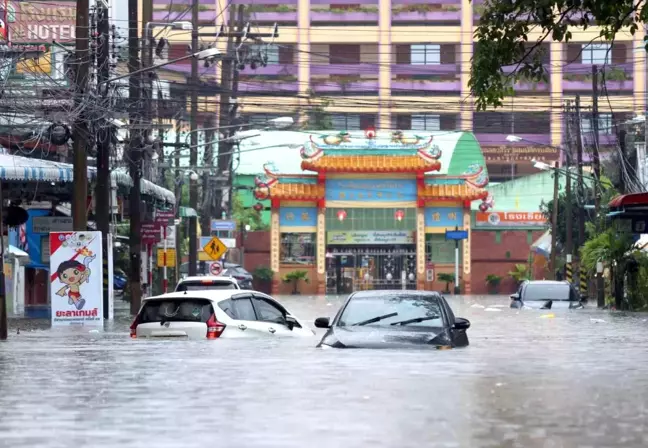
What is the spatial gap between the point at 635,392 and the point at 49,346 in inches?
483

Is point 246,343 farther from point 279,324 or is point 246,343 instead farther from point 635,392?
point 635,392

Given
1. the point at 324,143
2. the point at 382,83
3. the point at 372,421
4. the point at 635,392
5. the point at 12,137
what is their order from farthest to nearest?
the point at 382,83 < the point at 324,143 < the point at 12,137 < the point at 635,392 < the point at 372,421

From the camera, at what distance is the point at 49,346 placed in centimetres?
2519

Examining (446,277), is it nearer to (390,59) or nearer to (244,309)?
(390,59)

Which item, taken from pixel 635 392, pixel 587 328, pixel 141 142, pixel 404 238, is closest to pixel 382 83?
pixel 404 238

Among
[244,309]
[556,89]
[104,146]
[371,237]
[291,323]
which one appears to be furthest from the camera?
[556,89]

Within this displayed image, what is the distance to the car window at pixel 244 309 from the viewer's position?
74.7 ft

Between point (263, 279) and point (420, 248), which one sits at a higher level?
point (420, 248)

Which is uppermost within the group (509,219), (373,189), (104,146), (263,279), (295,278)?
(104,146)

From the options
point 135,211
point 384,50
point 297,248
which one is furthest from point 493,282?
point 135,211

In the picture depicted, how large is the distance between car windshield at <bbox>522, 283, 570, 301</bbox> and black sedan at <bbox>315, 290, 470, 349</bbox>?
77.1 ft

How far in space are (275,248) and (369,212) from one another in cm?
595

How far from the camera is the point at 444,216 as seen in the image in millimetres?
86062

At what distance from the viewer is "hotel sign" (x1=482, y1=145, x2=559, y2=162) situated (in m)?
117
